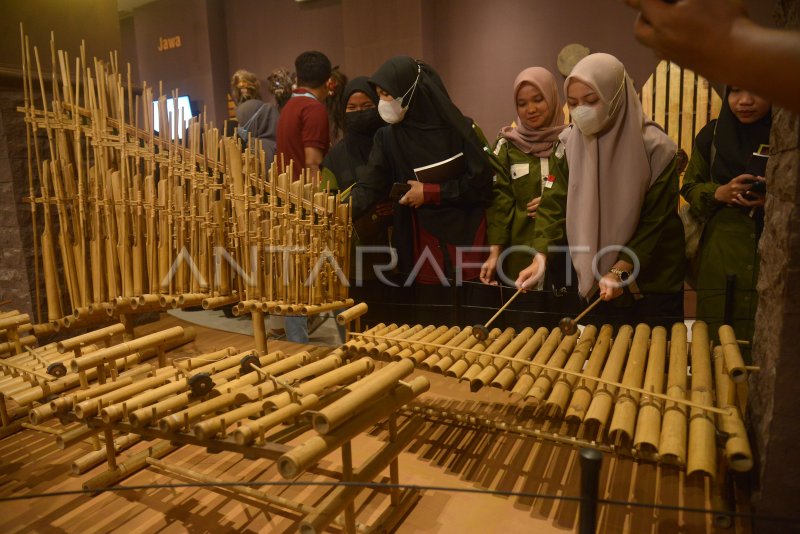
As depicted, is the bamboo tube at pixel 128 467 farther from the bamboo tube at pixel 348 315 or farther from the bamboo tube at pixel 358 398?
the bamboo tube at pixel 358 398

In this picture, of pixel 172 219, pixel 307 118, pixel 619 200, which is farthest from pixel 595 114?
pixel 172 219

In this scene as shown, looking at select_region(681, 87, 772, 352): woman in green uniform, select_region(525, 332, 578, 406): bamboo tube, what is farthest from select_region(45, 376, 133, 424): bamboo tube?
select_region(681, 87, 772, 352): woman in green uniform

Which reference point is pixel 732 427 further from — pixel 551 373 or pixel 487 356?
pixel 487 356

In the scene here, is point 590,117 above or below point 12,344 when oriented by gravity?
above

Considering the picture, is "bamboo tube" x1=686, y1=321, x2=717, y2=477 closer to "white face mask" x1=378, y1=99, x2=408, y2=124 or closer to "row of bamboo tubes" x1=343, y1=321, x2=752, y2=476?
"row of bamboo tubes" x1=343, y1=321, x2=752, y2=476

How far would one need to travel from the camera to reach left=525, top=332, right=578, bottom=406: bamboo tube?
1965 millimetres

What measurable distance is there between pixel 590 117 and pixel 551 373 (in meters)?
1.15

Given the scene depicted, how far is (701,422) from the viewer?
167 centimetres

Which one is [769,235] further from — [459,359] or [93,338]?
[93,338]

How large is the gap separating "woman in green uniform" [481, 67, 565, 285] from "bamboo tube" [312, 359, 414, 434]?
1217 mm

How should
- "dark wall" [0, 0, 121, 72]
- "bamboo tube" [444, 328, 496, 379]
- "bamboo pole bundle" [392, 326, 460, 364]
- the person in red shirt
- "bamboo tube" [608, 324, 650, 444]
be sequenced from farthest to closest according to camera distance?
the person in red shirt
"dark wall" [0, 0, 121, 72]
"bamboo pole bundle" [392, 326, 460, 364]
"bamboo tube" [444, 328, 496, 379]
"bamboo tube" [608, 324, 650, 444]

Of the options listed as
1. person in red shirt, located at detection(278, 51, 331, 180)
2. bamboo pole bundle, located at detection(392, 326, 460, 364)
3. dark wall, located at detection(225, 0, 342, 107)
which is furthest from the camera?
dark wall, located at detection(225, 0, 342, 107)

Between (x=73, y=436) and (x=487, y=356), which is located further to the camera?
(x=487, y=356)

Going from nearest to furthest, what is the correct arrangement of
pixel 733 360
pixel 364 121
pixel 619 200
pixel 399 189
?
1. pixel 733 360
2. pixel 619 200
3. pixel 399 189
4. pixel 364 121
